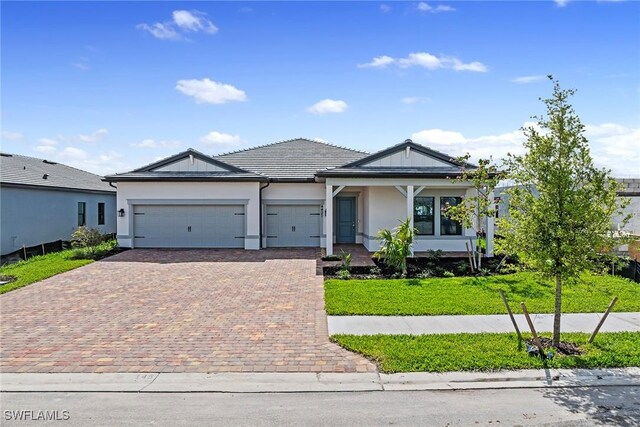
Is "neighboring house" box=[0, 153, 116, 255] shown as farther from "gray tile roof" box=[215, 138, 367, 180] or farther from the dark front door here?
the dark front door

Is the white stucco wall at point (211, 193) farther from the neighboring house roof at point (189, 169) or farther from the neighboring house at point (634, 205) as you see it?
the neighboring house at point (634, 205)

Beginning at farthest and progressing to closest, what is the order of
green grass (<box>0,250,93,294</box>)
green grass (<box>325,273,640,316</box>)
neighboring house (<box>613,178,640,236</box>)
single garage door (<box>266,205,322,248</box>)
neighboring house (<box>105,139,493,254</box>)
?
single garage door (<box>266,205,322,248</box>) < neighboring house (<box>105,139,493,254</box>) < neighboring house (<box>613,178,640,236</box>) < green grass (<box>0,250,93,294</box>) < green grass (<box>325,273,640,316</box>)

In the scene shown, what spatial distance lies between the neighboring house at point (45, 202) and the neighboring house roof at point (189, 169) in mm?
3672

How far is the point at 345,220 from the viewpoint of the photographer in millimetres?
20672

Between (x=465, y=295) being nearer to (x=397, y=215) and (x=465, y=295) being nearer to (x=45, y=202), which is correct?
(x=397, y=215)

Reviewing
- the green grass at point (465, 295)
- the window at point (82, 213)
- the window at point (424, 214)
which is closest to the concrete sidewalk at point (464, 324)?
the green grass at point (465, 295)

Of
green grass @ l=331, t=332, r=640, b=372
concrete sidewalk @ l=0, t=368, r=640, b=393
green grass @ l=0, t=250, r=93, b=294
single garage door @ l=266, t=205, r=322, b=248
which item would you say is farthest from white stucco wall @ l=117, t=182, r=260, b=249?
concrete sidewalk @ l=0, t=368, r=640, b=393

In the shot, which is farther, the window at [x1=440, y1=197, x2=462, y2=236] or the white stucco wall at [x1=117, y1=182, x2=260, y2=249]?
the white stucco wall at [x1=117, y1=182, x2=260, y2=249]

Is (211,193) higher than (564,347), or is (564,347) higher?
(211,193)

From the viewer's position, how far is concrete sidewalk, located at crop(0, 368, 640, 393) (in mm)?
5395

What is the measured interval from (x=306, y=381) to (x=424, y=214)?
532 inches

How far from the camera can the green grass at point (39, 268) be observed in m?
11.9

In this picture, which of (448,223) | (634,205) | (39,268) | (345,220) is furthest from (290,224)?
(634,205)

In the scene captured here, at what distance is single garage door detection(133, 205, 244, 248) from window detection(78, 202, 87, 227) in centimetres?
576
